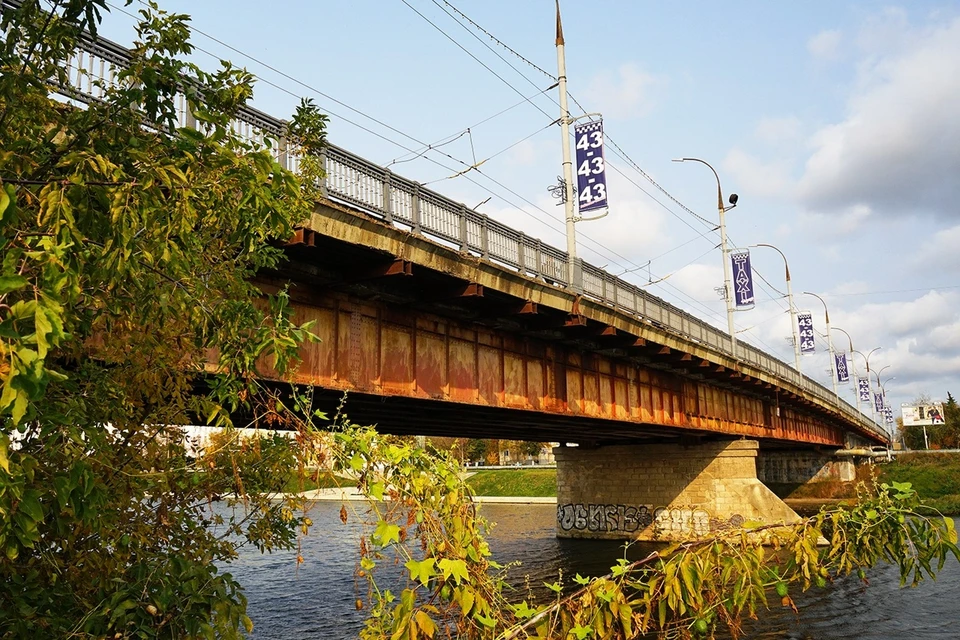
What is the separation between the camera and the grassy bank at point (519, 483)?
272 ft

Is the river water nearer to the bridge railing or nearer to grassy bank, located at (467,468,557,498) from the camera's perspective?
the bridge railing

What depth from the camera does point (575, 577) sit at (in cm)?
593

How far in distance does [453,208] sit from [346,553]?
27.8 meters

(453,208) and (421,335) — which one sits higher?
(453,208)

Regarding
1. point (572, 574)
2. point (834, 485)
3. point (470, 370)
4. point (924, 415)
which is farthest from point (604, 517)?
point (924, 415)

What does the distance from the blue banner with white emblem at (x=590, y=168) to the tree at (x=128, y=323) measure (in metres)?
18.7

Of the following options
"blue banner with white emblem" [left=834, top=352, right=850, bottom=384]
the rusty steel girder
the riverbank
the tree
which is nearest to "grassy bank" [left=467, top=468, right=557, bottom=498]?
the riverbank

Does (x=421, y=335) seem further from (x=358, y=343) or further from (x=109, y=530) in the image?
(x=109, y=530)

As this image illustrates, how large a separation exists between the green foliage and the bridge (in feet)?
1.80

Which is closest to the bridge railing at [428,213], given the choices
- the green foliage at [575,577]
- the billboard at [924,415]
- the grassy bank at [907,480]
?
the green foliage at [575,577]

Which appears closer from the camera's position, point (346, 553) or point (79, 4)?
point (79, 4)

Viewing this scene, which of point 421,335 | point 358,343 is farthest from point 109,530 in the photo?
point 421,335

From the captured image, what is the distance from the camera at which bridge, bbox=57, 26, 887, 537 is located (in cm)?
1463

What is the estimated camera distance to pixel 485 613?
18.5 feet
